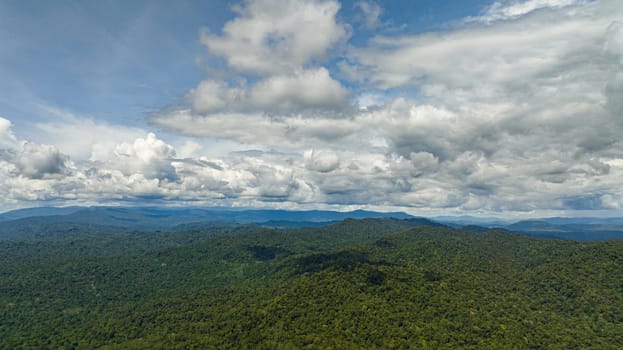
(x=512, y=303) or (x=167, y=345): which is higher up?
(x=512, y=303)

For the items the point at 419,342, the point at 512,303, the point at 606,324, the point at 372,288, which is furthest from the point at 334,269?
the point at 606,324

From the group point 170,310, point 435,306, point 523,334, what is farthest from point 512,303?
point 170,310

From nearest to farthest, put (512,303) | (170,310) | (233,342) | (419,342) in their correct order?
(419,342) → (233,342) → (512,303) → (170,310)

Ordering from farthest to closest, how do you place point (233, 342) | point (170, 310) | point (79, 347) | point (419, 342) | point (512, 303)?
point (170, 310) → point (512, 303) → point (79, 347) → point (233, 342) → point (419, 342)

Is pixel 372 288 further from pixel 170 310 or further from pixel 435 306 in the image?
pixel 170 310

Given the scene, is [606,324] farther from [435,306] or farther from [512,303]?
[435,306]

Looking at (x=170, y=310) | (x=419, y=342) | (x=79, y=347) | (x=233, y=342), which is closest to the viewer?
(x=419, y=342)

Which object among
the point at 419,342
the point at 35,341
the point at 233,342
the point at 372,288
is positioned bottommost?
the point at 35,341

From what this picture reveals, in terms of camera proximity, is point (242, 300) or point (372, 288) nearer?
point (372, 288)

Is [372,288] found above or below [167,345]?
above
